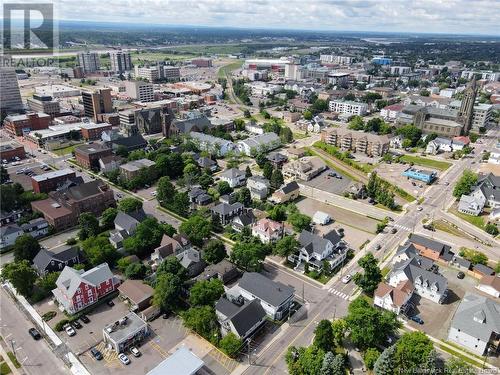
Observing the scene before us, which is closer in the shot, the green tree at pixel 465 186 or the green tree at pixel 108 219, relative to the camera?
the green tree at pixel 108 219

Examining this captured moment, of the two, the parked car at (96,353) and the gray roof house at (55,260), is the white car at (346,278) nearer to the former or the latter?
the parked car at (96,353)

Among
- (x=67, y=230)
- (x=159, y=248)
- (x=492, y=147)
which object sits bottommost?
(x=67, y=230)

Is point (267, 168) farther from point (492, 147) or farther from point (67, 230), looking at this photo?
point (492, 147)

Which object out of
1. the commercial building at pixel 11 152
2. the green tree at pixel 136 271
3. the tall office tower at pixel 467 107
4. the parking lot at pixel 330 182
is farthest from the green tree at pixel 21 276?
the tall office tower at pixel 467 107

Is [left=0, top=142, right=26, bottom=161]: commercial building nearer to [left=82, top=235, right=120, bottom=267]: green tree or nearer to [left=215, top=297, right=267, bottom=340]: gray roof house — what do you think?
[left=82, top=235, right=120, bottom=267]: green tree

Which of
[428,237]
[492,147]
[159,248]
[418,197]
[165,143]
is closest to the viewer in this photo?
[159,248]

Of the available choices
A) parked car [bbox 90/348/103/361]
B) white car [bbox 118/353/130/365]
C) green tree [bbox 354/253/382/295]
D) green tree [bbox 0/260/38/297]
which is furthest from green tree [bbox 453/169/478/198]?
green tree [bbox 0/260/38/297]

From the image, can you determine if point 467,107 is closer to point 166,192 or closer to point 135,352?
point 166,192

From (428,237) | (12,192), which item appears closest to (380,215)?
(428,237)
